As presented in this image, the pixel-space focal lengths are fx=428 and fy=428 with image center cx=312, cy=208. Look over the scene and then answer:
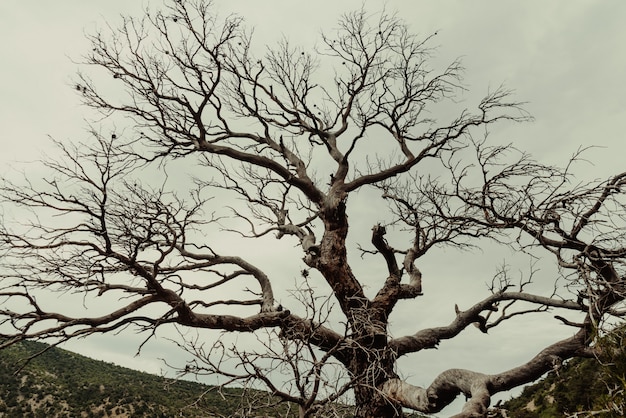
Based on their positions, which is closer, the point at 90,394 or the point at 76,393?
the point at 76,393


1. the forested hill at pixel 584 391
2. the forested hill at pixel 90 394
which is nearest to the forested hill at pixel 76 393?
the forested hill at pixel 90 394

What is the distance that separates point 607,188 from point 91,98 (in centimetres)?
724

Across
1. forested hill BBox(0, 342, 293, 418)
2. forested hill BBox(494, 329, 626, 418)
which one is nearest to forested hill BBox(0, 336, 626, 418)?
forested hill BBox(0, 342, 293, 418)

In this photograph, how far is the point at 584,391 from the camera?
13328 millimetres

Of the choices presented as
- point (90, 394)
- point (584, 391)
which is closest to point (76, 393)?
point (90, 394)

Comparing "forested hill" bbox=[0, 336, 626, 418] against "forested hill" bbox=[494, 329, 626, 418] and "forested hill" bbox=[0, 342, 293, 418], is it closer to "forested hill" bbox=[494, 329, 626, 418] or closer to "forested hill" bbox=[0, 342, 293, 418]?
"forested hill" bbox=[0, 342, 293, 418]

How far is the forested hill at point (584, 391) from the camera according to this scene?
2.71 m

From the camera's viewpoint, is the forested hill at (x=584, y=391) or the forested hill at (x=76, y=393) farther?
the forested hill at (x=76, y=393)

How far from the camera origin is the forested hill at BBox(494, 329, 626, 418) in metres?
2.71

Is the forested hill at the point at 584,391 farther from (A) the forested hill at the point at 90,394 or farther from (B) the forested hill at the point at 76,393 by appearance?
(B) the forested hill at the point at 76,393

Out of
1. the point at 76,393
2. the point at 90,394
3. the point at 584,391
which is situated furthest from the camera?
the point at 90,394

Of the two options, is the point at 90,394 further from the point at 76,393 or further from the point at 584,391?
the point at 584,391

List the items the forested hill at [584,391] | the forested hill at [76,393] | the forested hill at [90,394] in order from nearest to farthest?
the forested hill at [584,391], the forested hill at [90,394], the forested hill at [76,393]

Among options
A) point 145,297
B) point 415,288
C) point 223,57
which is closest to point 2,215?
point 145,297
